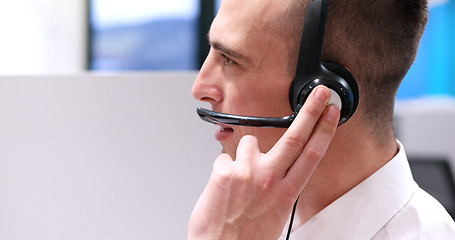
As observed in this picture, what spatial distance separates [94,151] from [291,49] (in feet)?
1.91

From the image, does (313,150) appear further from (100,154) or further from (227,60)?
(100,154)

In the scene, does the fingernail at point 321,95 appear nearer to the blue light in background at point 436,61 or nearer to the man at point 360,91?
the man at point 360,91

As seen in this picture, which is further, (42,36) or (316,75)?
(42,36)

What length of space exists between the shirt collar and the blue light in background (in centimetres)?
413

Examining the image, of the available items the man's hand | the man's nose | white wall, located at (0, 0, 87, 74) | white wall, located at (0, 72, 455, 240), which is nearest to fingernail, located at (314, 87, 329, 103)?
the man's hand

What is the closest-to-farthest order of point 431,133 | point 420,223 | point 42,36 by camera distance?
point 420,223 → point 431,133 → point 42,36

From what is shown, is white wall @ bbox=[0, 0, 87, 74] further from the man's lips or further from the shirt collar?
the shirt collar

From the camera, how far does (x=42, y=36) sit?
3.42 meters

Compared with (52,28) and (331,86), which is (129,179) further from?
(52,28)

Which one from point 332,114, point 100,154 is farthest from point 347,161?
point 100,154

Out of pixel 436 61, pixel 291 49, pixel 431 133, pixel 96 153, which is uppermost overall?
pixel 291 49

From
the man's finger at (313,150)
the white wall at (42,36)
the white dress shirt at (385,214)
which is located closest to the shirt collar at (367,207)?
the white dress shirt at (385,214)

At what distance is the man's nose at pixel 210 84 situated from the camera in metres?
0.90

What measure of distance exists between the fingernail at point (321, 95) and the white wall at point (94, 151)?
1.58 feet
